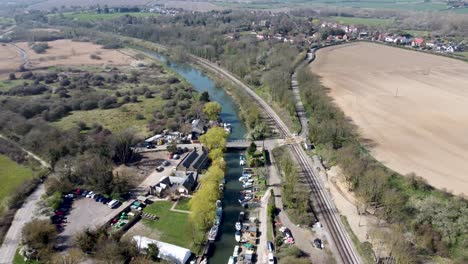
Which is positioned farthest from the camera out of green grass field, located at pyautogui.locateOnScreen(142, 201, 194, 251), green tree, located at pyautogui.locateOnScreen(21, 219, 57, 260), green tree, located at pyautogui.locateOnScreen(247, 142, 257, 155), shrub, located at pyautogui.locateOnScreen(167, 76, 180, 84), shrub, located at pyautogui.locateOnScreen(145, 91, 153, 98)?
shrub, located at pyautogui.locateOnScreen(167, 76, 180, 84)

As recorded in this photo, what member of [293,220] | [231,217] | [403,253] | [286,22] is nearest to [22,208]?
[231,217]

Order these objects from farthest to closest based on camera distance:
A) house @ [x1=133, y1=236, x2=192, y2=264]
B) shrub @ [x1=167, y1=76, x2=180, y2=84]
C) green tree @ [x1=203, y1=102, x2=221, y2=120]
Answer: shrub @ [x1=167, y1=76, x2=180, y2=84]
green tree @ [x1=203, y1=102, x2=221, y2=120]
house @ [x1=133, y1=236, x2=192, y2=264]

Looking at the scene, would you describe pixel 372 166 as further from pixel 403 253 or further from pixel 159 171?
pixel 159 171

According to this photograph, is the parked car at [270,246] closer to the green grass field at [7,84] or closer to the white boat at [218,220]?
the white boat at [218,220]

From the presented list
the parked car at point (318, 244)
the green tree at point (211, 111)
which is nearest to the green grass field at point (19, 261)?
the parked car at point (318, 244)

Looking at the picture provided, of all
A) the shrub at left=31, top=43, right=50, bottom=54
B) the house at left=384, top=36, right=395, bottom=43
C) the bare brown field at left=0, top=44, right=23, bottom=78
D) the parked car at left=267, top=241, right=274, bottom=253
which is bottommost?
the parked car at left=267, top=241, right=274, bottom=253

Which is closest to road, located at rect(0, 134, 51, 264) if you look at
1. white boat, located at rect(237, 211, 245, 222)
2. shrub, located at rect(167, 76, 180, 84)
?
white boat, located at rect(237, 211, 245, 222)

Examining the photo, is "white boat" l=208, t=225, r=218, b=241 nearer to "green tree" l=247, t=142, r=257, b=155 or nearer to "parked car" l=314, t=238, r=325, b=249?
"parked car" l=314, t=238, r=325, b=249

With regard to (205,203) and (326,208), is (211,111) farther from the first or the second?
(326,208)
